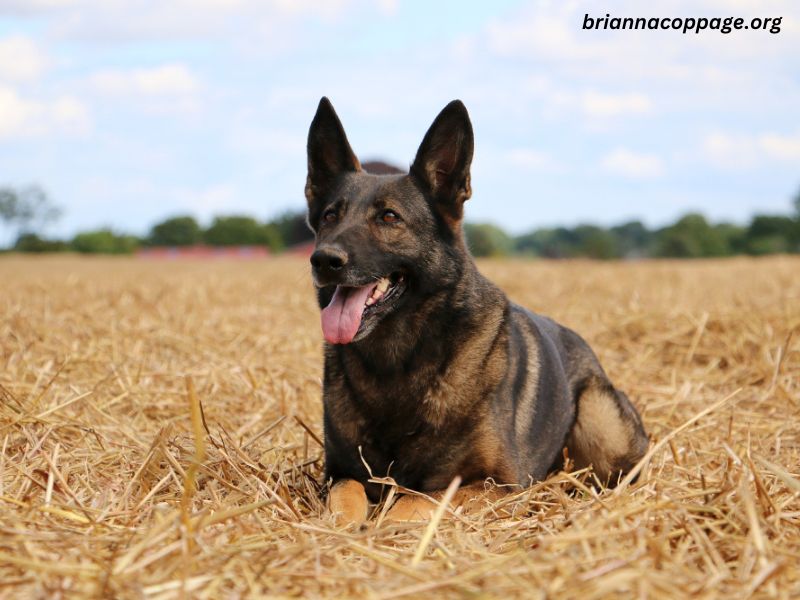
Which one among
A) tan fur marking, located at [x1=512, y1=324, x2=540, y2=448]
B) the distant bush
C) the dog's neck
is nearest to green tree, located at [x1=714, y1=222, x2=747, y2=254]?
the distant bush

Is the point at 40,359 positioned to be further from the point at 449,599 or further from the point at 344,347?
the point at 449,599

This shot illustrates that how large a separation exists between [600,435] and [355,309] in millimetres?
1905

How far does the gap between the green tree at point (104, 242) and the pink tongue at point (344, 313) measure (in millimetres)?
58860

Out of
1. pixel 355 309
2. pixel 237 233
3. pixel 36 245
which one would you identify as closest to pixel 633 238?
pixel 237 233

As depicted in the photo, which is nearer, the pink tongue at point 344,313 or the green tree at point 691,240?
the pink tongue at point 344,313

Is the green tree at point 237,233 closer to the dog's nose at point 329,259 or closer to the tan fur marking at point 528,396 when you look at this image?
the tan fur marking at point 528,396

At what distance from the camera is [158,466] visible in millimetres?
4004

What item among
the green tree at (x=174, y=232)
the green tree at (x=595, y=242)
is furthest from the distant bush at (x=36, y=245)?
the green tree at (x=595, y=242)

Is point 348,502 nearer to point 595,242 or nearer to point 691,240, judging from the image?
point 595,242

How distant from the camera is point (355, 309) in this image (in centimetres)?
412

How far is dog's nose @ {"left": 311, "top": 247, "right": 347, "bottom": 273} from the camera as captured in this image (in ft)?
12.9

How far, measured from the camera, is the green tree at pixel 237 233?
236ft

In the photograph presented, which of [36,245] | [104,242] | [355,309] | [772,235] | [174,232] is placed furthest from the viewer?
[772,235]

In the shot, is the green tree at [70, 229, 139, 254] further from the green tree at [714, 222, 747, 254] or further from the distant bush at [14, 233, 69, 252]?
the green tree at [714, 222, 747, 254]
